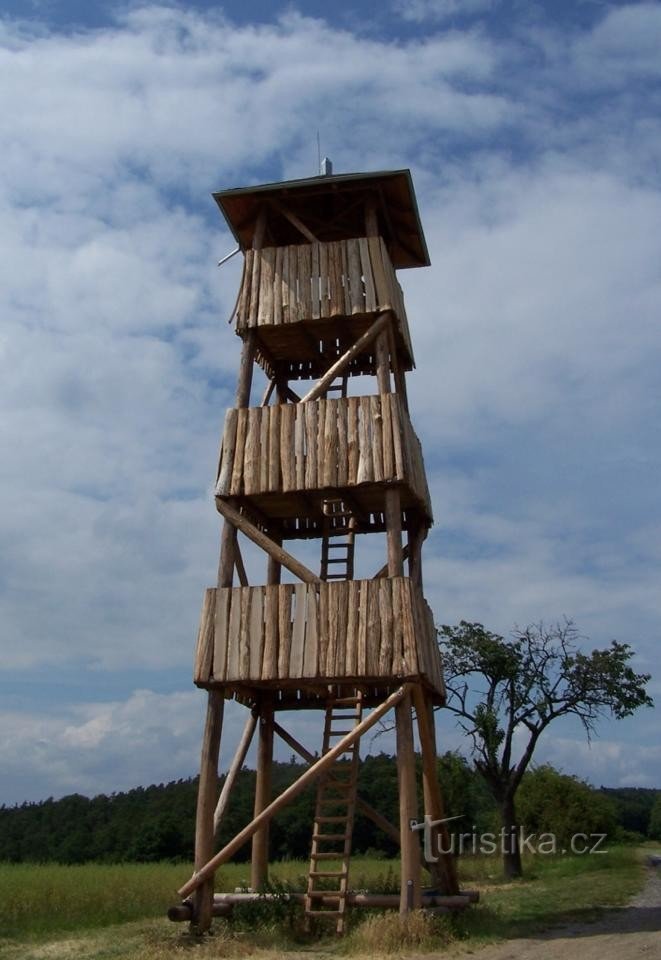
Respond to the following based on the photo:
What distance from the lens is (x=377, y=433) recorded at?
14.0 m

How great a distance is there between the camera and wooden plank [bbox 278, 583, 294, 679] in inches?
511

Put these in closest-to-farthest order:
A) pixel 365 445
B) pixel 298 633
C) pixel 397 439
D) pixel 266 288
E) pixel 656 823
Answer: pixel 298 633 → pixel 397 439 → pixel 365 445 → pixel 266 288 → pixel 656 823

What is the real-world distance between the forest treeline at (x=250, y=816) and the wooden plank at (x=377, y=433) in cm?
1802

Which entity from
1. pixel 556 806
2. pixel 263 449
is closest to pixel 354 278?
pixel 263 449

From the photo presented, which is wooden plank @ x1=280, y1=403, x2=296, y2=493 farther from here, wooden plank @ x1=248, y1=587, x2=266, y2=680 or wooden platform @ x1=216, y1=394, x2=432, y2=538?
wooden plank @ x1=248, y1=587, x2=266, y2=680

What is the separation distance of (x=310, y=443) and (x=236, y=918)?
656cm

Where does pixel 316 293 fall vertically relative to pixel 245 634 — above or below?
above

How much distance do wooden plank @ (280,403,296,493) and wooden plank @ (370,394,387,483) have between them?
3.89 ft

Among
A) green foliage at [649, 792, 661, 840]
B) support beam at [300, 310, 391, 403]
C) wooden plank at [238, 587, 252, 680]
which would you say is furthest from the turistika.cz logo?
green foliage at [649, 792, 661, 840]

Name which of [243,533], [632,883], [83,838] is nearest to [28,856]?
[83,838]

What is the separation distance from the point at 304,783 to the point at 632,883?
507 inches

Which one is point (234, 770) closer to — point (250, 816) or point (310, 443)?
point (310, 443)

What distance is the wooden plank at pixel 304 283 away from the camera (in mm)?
15117

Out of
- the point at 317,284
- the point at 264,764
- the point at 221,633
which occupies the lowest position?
the point at 264,764
